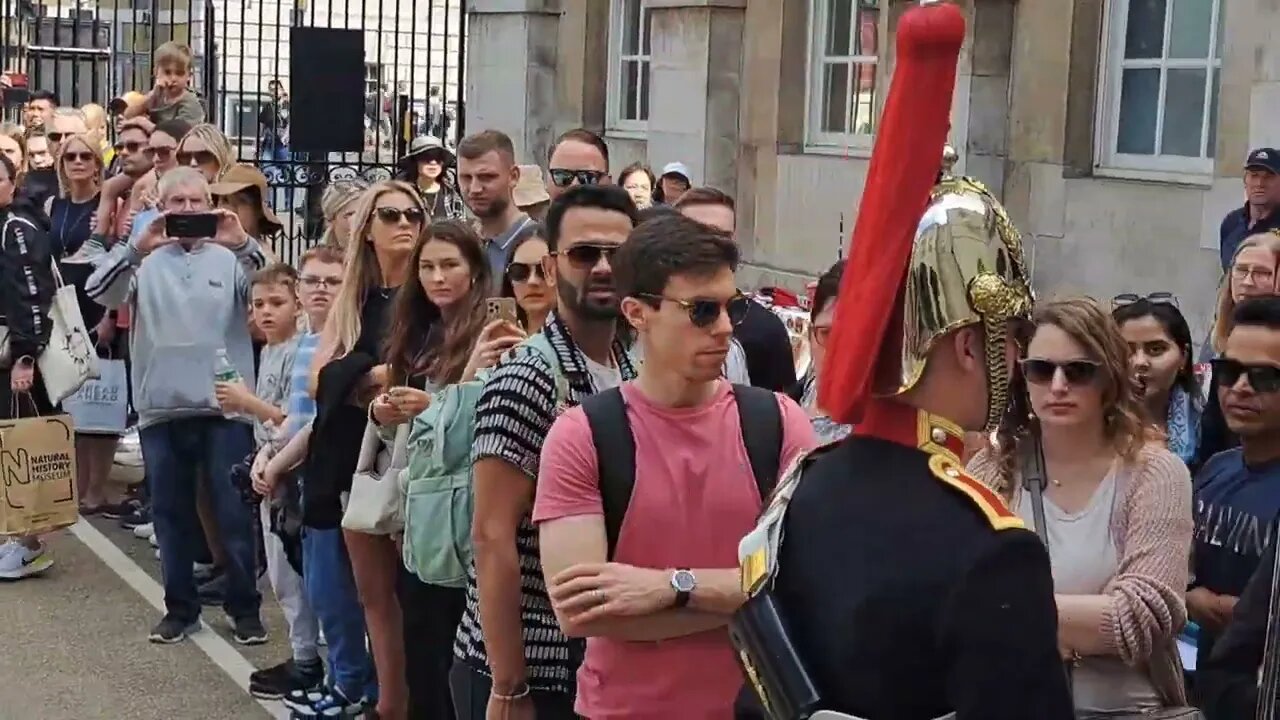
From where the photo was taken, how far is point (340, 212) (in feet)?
23.9

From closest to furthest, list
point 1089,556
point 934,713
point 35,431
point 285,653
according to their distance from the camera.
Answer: point 934,713 < point 1089,556 < point 285,653 < point 35,431

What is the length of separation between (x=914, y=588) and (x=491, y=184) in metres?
4.74

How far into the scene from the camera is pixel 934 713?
2.32 metres

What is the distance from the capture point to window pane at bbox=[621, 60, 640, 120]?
14.8 meters

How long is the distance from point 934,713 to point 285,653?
5.76 meters

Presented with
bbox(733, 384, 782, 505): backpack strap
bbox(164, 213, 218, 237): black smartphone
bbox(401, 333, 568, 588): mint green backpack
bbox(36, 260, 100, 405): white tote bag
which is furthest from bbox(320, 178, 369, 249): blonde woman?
bbox(733, 384, 782, 505): backpack strap

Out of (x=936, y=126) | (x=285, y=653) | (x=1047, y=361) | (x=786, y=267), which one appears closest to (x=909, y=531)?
(x=936, y=126)

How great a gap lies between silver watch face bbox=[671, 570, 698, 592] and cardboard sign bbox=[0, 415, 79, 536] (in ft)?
18.9

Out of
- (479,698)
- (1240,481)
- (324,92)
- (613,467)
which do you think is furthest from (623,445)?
(324,92)

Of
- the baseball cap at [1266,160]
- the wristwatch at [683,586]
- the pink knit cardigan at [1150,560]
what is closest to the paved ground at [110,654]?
the wristwatch at [683,586]

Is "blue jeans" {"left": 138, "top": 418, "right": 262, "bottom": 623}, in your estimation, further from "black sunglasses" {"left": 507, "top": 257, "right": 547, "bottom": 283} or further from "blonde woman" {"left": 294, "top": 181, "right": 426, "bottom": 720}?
"black sunglasses" {"left": 507, "top": 257, "right": 547, "bottom": 283}

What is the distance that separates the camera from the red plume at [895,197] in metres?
2.40

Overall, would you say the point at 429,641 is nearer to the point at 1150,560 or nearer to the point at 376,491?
the point at 376,491

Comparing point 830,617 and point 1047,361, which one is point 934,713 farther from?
point 1047,361
